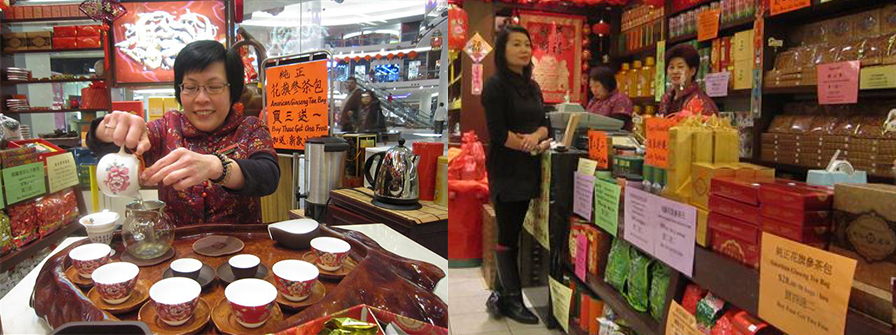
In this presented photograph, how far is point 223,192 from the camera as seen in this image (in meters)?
0.75

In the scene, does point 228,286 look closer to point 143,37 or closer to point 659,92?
point 143,37

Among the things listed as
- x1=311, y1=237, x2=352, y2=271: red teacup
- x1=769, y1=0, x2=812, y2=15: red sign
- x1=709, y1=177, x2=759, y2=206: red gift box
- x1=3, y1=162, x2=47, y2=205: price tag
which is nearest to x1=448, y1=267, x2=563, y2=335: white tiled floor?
x1=311, y1=237, x2=352, y2=271: red teacup

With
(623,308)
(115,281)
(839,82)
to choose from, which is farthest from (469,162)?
(839,82)

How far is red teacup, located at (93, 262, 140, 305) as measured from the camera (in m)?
0.51

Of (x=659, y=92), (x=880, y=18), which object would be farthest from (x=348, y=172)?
(x=880, y=18)

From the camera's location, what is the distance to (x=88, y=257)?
1.88 ft

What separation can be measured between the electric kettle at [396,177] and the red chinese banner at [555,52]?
0.90 feet

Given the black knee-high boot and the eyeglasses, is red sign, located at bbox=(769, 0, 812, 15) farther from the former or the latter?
the eyeglasses

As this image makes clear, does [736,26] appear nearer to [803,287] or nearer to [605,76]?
[605,76]

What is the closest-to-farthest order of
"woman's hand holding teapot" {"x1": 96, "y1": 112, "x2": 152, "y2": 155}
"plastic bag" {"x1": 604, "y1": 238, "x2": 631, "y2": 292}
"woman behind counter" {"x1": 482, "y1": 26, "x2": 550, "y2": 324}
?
"woman's hand holding teapot" {"x1": 96, "y1": 112, "x2": 152, "y2": 155}
"woman behind counter" {"x1": 482, "y1": 26, "x2": 550, "y2": 324}
"plastic bag" {"x1": 604, "y1": 238, "x2": 631, "y2": 292}

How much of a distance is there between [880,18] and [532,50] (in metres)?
0.83

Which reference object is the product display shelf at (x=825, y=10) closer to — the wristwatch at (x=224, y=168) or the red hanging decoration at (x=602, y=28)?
the red hanging decoration at (x=602, y=28)

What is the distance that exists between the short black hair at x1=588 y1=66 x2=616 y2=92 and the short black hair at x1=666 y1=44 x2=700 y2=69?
0.41 ft

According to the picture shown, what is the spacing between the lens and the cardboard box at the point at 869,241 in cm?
61
